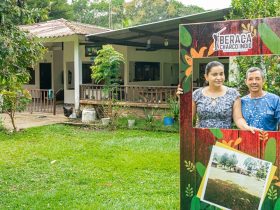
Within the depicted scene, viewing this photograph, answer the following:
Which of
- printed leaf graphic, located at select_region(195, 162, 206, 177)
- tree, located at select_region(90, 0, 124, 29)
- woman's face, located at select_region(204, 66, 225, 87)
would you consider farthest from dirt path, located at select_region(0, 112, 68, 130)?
tree, located at select_region(90, 0, 124, 29)

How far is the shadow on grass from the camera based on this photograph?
143 inches

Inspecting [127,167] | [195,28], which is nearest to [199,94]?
[195,28]

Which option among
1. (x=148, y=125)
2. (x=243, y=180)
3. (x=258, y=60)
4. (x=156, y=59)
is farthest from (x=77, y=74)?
(x=243, y=180)

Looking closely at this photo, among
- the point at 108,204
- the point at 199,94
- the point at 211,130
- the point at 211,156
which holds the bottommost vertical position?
the point at 108,204

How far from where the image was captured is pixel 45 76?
1994 centimetres

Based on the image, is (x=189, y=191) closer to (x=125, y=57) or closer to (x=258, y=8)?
(x=258, y=8)

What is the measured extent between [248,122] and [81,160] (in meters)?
5.14

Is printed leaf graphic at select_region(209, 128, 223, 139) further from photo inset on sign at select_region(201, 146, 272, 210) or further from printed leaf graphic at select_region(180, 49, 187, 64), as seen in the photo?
printed leaf graphic at select_region(180, 49, 187, 64)

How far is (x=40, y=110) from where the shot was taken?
16.4 meters

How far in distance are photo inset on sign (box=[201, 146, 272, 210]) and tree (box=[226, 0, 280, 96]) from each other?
1.23 metres

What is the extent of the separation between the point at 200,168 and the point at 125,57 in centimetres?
1438

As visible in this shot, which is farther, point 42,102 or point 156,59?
point 156,59

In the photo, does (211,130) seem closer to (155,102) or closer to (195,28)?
(195,28)

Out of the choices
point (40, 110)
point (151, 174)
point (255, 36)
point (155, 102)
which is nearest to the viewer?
point (255, 36)
